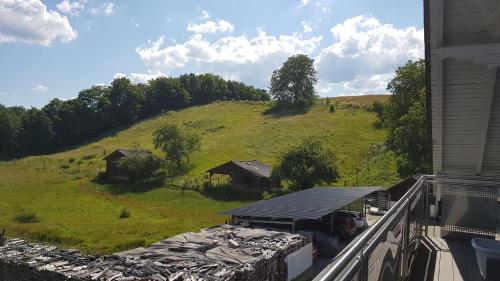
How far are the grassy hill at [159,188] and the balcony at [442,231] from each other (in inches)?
883

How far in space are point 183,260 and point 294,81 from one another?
261ft

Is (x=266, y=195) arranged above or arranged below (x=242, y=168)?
below

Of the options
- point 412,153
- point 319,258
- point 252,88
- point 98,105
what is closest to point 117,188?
point 412,153

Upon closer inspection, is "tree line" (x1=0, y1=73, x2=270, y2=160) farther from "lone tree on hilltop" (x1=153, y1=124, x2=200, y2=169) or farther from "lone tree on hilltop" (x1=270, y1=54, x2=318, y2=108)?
"lone tree on hilltop" (x1=153, y1=124, x2=200, y2=169)

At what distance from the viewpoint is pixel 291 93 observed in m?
92.2

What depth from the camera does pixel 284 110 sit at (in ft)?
286

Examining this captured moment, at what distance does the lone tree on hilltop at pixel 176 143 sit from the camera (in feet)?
196

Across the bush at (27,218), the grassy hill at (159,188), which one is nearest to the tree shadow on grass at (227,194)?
the grassy hill at (159,188)

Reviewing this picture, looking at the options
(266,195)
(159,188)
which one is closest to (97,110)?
(159,188)

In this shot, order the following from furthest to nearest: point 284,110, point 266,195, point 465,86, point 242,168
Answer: point 284,110
point 242,168
point 266,195
point 465,86

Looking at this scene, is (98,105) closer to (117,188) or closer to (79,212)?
(117,188)

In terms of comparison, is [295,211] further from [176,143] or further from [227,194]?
[176,143]

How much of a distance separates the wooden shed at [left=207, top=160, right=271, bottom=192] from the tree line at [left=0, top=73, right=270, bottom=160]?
54.7m

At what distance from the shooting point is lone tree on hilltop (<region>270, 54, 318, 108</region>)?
9100 centimetres
